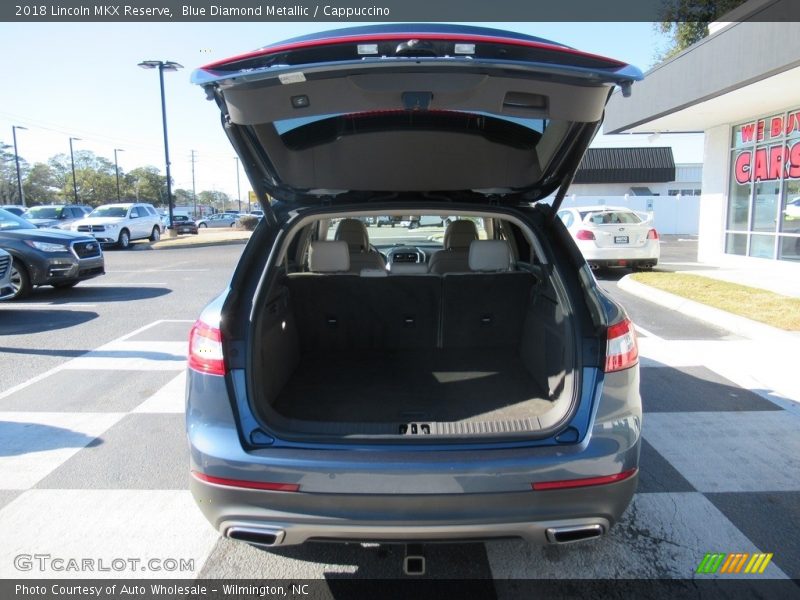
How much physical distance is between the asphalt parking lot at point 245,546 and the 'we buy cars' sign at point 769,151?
7455 millimetres

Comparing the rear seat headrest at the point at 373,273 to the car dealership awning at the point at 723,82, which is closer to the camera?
the rear seat headrest at the point at 373,273

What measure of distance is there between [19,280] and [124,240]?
45.5 feet

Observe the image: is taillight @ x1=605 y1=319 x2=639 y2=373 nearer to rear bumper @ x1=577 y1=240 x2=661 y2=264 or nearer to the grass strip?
the grass strip

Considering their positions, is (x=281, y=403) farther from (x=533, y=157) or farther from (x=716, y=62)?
(x=716, y=62)

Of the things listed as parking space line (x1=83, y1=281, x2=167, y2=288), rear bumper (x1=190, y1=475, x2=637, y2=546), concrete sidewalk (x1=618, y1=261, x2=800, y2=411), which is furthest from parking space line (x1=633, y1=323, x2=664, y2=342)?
parking space line (x1=83, y1=281, x2=167, y2=288)

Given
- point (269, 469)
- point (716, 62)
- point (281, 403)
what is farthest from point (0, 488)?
point (716, 62)

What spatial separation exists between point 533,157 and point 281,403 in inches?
77.7

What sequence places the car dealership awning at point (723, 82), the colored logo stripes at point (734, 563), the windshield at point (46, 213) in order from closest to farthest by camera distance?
the colored logo stripes at point (734, 563) → the car dealership awning at point (723, 82) → the windshield at point (46, 213)

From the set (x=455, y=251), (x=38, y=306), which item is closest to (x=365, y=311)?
(x=455, y=251)

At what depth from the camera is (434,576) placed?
2512 mm

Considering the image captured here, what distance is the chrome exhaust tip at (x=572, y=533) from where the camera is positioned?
2082 millimetres

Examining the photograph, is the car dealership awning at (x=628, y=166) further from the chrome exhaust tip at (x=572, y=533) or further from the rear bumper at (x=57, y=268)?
the chrome exhaust tip at (x=572, y=533)

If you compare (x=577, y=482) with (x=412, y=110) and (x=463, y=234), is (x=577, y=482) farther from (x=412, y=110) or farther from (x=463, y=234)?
(x=463, y=234)

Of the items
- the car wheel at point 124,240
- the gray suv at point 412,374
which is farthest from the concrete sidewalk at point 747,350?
the car wheel at point 124,240
